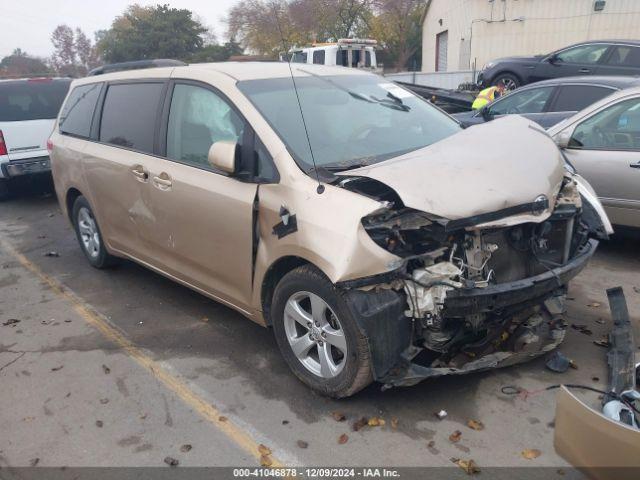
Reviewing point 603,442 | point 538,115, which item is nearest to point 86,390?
point 603,442

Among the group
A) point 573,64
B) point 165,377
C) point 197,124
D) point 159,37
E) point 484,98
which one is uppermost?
point 159,37

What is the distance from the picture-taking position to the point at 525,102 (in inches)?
297

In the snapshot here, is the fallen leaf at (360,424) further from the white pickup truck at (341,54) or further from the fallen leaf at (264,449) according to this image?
the white pickup truck at (341,54)

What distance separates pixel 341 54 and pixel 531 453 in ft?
61.3

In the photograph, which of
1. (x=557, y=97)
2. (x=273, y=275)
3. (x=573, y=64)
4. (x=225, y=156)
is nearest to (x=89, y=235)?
(x=225, y=156)

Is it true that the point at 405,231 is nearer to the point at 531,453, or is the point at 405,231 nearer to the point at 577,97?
the point at 531,453

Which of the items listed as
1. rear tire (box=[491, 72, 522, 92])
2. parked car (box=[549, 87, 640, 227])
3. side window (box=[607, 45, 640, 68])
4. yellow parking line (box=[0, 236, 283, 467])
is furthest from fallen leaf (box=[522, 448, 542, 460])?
rear tire (box=[491, 72, 522, 92])

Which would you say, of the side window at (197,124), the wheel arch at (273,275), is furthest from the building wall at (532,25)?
the wheel arch at (273,275)

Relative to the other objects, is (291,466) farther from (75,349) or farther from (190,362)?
(75,349)

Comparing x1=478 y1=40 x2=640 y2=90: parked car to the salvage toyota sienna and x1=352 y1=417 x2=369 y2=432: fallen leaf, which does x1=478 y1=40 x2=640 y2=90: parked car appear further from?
x1=352 y1=417 x2=369 y2=432: fallen leaf

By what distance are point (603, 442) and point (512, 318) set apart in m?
1.32

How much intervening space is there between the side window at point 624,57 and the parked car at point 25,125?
10256 mm

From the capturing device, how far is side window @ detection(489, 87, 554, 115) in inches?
289

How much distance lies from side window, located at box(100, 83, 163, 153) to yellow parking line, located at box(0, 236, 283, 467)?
1.47 metres
